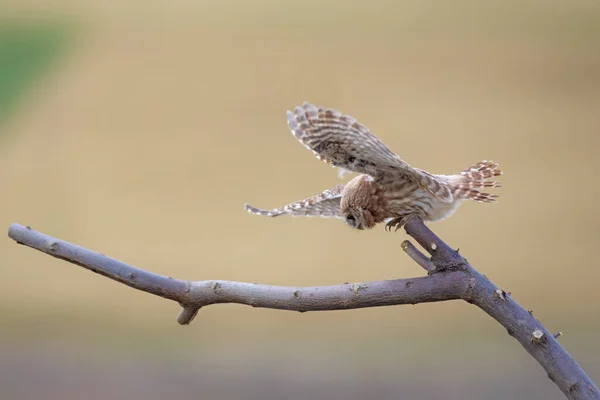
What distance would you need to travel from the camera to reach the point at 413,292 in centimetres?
148

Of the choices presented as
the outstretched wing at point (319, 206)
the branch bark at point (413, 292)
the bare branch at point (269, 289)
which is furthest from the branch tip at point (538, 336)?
the outstretched wing at point (319, 206)

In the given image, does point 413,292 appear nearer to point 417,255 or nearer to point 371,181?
point 417,255

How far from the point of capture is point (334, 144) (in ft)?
5.23

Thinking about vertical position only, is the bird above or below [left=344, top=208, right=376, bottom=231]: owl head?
above

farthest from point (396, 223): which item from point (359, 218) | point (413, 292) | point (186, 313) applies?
point (186, 313)

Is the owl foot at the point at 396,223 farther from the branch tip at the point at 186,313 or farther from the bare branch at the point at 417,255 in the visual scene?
the branch tip at the point at 186,313

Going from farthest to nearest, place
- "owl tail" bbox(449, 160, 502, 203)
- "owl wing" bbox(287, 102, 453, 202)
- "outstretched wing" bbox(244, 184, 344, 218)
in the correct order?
"outstretched wing" bbox(244, 184, 344, 218) → "owl tail" bbox(449, 160, 502, 203) → "owl wing" bbox(287, 102, 453, 202)

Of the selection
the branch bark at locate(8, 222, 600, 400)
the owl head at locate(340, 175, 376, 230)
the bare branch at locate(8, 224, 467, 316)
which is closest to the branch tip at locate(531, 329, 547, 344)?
the branch bark at locate(8, 222, 600, 400)

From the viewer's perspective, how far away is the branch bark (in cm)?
143

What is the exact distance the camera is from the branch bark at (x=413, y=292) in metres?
1.43

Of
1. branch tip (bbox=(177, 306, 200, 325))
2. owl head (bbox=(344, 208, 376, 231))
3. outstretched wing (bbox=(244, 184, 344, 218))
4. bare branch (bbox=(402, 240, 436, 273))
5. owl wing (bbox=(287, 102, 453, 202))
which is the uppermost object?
owl wing (bbox=(287, 102, 453, 202))

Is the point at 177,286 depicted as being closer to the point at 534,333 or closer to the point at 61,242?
the point at 61,242

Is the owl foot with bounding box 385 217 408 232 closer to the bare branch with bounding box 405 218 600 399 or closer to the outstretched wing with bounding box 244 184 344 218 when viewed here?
the outstretched wing with bounding box 244 184 344 218

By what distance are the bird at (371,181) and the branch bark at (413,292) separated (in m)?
0.15
